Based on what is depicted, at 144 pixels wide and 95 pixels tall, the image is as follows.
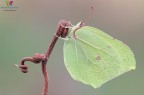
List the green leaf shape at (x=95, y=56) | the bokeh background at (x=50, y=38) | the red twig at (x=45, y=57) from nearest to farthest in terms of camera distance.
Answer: the red twig at (x=45, y=57), the green leaf shape at (x=95, y=56), the bokeh background at (x=50, y=38)

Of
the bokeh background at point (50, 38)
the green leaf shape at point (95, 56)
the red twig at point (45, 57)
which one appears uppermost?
the red twig at point (45, 57)

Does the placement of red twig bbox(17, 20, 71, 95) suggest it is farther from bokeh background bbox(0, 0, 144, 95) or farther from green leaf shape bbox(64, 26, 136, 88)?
bokeh background bbox(0, 0, 144, 95)

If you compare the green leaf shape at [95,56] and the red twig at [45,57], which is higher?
the red twig at [45,57]

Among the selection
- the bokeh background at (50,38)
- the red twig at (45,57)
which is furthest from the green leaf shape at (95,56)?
the bokeh background at (50,38)

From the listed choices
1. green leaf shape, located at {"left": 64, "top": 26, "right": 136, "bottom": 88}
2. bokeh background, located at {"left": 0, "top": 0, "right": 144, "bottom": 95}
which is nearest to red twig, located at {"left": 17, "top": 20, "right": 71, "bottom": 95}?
green leaf shape, located at {"left": 64, "top": 26, "right": 136, "bottom": 88}

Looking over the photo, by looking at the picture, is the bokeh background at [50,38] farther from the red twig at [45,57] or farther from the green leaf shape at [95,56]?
the red twig at [45,57]

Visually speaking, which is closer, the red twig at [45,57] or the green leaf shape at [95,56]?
the red twig at [45,57]
